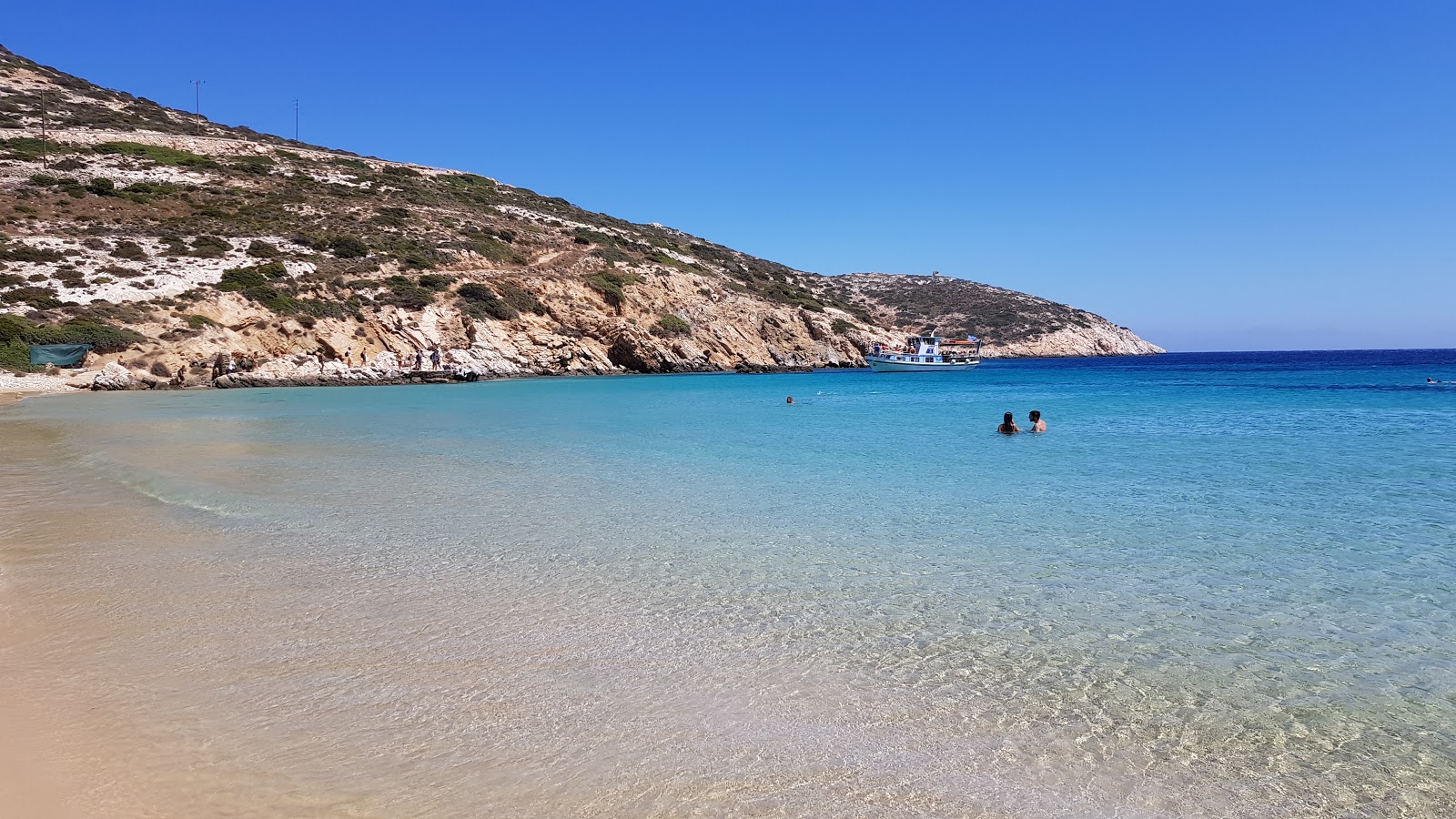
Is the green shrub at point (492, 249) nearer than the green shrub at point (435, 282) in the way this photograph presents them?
No

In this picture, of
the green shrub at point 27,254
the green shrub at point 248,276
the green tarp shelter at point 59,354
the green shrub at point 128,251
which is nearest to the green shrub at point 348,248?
the green shrub at point 248,276

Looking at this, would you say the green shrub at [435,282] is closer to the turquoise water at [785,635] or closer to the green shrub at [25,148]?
the green shrub at [25,148]

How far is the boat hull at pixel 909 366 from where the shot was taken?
6525 centimetres

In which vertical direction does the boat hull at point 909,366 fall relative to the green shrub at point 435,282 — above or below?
below

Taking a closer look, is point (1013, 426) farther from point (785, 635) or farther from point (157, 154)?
point (157, 154)

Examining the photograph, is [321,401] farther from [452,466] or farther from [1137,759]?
[1137,759]

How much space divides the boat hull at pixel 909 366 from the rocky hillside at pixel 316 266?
2.17 meters

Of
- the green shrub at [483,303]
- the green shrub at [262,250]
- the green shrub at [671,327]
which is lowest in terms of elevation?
the green shrub at [671,327]

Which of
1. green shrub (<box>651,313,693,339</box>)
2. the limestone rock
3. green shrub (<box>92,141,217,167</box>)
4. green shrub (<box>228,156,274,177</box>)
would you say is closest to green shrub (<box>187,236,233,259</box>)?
the limestone rock

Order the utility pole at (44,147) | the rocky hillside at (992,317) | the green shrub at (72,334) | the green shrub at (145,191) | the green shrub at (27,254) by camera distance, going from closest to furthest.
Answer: the green shrub at (72,334) < the green shrub at (27,254) < the green shrub at (145,191) < the utility pole at (44,147) < the rocky hillside at (992,317)

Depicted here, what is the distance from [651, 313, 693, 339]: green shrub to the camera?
185 ft

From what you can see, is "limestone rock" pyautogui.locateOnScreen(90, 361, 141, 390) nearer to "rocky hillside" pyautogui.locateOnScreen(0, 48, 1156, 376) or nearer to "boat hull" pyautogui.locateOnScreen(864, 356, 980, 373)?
"rocky hillside" pyautogui.locateOnScreen(0, 48, 1156, 376)

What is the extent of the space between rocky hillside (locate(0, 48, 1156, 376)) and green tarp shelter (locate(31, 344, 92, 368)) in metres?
0.56

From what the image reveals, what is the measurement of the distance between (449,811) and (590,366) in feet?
162
